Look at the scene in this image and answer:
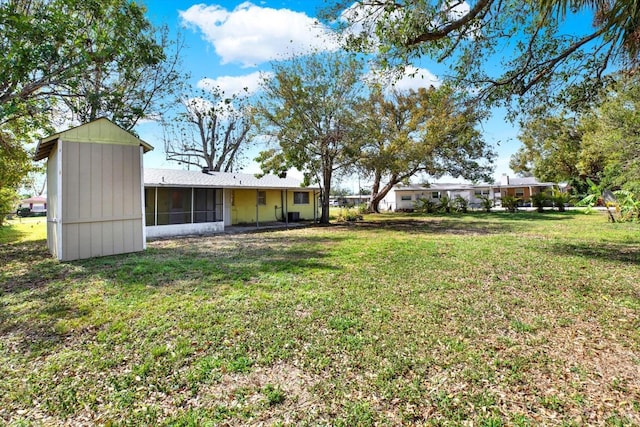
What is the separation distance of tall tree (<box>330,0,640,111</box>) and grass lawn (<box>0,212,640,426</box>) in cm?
434

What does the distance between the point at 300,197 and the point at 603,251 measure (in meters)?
15.3

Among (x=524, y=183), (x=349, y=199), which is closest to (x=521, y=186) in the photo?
(x=524, y=183)

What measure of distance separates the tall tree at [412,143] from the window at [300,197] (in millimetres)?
4414

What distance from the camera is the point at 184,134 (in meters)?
29.8

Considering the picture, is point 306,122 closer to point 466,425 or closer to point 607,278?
point 607,278

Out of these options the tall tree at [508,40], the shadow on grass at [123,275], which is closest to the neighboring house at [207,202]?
the shadow on grass at [123,275]

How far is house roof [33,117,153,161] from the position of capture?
305 inches

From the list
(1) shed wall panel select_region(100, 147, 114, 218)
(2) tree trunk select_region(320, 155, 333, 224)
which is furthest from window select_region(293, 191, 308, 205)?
(1) shed wall panel select_region(100, 147, 114, 218)

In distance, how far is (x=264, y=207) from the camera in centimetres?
1897

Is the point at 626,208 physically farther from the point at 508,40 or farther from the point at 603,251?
the point at 508,40

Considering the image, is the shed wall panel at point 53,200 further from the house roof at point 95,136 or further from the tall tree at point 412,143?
the tall tree at point 412,143

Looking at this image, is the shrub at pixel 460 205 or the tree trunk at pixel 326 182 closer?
the tree trunk at pixel 326 182

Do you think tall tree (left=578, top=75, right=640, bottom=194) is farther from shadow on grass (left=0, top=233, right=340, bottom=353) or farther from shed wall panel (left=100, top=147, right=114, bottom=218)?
shed wall panel (left=100, top=147, right=114, bottom=218)

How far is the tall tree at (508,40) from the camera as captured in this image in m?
5.54
